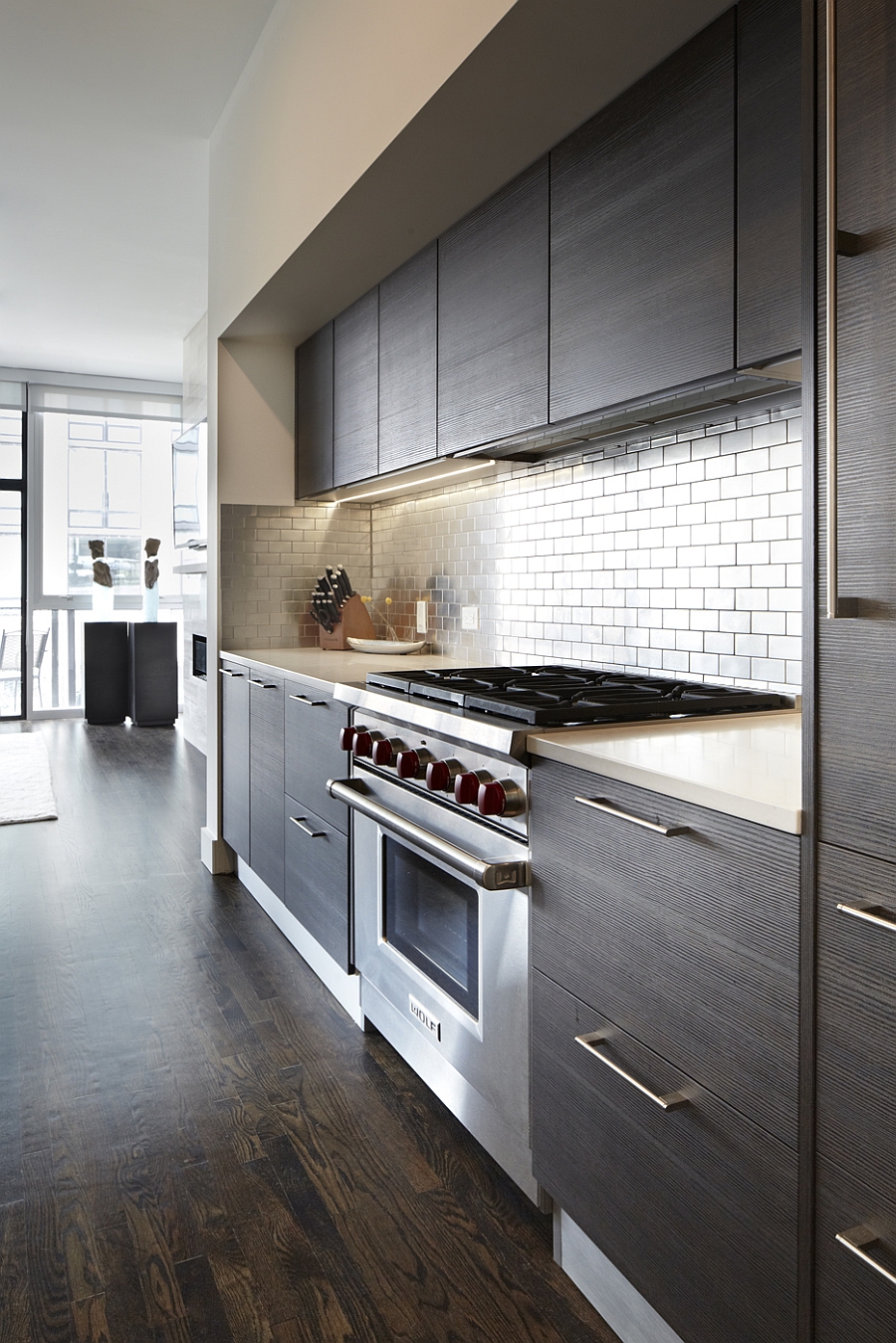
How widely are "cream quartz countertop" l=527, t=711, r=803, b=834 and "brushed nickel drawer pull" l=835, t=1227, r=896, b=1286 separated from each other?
0.41m

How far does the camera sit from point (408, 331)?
289 centimetres

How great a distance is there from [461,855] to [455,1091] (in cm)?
61

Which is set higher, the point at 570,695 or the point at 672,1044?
the point at 570,695

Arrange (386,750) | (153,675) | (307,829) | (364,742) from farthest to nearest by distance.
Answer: (153,675) < (307,829) < (364,742) < (386,750)

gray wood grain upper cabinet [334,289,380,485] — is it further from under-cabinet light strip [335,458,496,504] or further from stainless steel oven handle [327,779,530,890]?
stainless steel oven handle [327,779,530,890]

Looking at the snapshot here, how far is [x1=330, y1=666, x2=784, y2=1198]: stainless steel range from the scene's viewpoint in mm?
1670

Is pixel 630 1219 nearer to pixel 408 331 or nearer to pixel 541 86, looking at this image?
pixel 541 86

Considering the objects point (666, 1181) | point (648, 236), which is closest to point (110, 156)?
point (648, 236)

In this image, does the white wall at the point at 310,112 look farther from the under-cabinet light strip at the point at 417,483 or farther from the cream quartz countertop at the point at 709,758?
the cream quartz countertop at the point at 709,758

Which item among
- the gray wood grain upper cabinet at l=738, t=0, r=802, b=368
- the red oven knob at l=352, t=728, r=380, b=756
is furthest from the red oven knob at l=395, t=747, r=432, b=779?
the gray wood grain upper cabinet at l=738, t=0, r=802, b=368

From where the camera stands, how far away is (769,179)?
4.93ft

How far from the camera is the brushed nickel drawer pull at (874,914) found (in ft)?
3.04

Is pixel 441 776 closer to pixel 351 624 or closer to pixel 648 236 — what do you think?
pixel 648 236

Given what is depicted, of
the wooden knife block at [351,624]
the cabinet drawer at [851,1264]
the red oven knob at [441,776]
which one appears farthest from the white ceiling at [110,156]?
A: the cabinet drawer at [851,1264]
